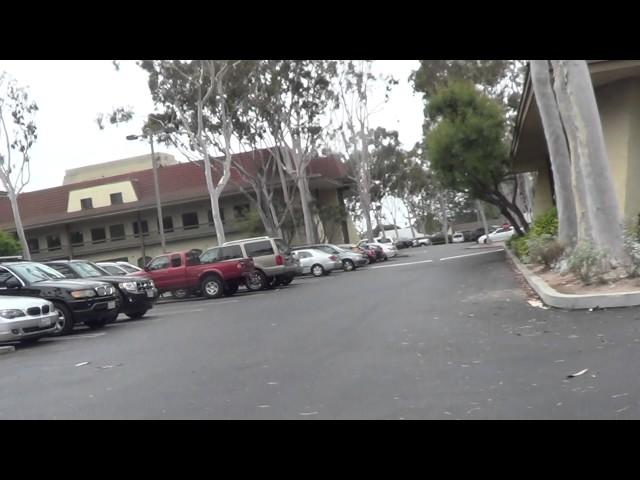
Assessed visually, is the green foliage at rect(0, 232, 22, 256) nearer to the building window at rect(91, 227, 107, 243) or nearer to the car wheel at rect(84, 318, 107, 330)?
the building window at rect(91, 227, 107, 243)

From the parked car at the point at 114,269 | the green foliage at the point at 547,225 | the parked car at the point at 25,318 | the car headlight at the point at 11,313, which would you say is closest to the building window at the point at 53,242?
the parked car at the point at 114,269

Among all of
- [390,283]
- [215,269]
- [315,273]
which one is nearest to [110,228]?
[315,273]

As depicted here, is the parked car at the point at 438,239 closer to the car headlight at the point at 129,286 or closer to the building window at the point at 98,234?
the building window at the point at 98,234

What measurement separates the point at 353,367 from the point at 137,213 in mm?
45429

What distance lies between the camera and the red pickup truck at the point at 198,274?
949 inches

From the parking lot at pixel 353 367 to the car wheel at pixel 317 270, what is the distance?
56.7ft

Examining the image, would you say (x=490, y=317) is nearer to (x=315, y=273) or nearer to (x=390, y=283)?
(x=390, y=283)

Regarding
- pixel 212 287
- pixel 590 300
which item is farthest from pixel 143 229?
pixel 590 300

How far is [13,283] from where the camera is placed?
15344mm

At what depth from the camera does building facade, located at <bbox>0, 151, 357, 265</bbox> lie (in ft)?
162

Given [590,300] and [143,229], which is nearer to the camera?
[590,300]

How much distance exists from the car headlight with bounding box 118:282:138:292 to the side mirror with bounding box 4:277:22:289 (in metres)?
2.76

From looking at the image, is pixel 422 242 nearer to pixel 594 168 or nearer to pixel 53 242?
pixel 53 242
